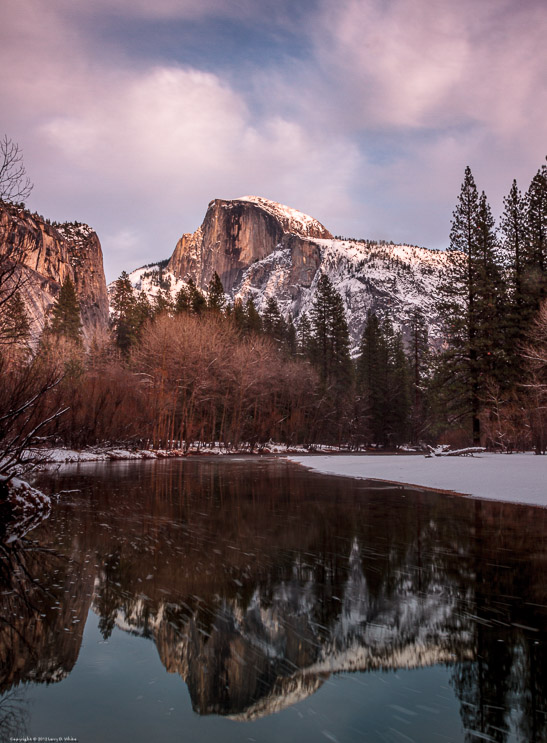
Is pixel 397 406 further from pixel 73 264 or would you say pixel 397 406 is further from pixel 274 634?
pixel 73 264

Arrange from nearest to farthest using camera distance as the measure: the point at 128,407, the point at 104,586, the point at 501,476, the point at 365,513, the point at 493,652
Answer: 1. the point at 493,652
2. the point at 104,586
3. the point at 365,513
4. the point at 501,476
5. the point at 128,407

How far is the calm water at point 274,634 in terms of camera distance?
2934 mm

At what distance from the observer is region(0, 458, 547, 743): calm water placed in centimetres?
293

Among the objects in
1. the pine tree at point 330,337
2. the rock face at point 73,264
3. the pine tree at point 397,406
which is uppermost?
the rock face at point 73,264

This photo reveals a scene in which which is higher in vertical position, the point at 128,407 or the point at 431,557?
the point at 128,407

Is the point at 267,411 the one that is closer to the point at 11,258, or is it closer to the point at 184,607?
the point at 11,258

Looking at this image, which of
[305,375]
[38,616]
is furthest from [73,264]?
[38,616]

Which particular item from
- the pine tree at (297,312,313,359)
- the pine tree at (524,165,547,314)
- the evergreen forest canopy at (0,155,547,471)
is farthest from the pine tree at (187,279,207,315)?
the pine tree at (524,165,547,314)

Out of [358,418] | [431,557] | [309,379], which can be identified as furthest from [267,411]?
[431,557]

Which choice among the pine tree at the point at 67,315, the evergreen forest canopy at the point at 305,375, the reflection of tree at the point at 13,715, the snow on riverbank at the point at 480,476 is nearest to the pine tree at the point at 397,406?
the evergreen forest canopy at the point at 305,375

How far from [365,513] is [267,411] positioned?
4021 cm

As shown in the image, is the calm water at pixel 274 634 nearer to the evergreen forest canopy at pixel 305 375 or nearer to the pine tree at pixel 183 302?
the evergreen forest canopy at pixel 305 375

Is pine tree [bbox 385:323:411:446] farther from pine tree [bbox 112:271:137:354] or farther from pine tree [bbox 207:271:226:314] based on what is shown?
pine tree [bbox 112:271:137:354]

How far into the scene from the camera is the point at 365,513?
410 inches
